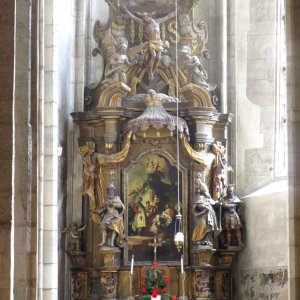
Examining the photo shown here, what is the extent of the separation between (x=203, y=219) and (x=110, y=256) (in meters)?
2.17

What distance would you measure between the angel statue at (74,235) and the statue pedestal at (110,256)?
647mm

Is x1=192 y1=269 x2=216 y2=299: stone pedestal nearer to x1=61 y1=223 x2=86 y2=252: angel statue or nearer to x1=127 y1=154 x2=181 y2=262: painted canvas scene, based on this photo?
x1=127 y1=154 x2=181 y2=262: painted canvas scene

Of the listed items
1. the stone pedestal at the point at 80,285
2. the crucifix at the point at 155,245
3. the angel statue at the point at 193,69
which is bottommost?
the stone pedestal at the point at 80,285

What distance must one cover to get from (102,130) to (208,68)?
3116 mm

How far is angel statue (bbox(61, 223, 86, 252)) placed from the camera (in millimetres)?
29672

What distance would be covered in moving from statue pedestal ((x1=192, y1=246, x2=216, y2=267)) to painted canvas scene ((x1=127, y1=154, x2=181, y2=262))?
0.47 m

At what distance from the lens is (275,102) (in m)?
30.7

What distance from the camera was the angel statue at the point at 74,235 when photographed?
97.3 feet

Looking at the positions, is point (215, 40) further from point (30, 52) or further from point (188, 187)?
point (30, 52)

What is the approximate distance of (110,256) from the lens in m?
29.2

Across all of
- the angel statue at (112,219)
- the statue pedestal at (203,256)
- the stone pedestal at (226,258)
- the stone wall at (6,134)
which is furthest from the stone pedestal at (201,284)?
the stone wall at (6,134)

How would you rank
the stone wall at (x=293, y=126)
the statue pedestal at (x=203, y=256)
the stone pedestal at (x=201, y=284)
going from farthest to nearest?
the stone pedestal at (x=201, y=284)
the statue pedestal at (x=203, y=256)
the stone wall at (x=293, y=126)

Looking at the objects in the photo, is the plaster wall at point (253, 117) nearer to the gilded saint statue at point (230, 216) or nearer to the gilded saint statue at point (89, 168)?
the gilded saint statue at point (230, 216)

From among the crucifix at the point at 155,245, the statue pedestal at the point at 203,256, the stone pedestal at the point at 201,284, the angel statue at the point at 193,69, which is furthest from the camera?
the angel statue at the point at 193,69
